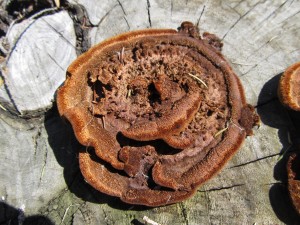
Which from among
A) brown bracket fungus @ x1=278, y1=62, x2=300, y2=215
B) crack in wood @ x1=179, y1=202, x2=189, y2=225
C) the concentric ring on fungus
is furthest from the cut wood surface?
the concentric ring on fungus

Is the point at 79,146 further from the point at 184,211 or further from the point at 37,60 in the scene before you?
the point at 184,211

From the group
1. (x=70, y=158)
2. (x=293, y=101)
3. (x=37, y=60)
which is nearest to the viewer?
(x=293, y=101)

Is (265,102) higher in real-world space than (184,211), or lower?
higher

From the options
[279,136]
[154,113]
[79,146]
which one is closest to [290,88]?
[279,136]

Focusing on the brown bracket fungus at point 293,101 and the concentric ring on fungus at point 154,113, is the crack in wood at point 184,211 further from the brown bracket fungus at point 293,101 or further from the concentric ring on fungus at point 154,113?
the brown bracket fungus at point 293,101

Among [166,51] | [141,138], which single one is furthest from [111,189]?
[166,51]

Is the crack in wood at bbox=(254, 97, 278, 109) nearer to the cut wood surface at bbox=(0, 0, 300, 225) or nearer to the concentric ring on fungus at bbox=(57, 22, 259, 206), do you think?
the cut wood surface at bbox=(0, 0, 300, 225)

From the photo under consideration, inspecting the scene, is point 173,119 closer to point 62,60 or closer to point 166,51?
point 166,51
